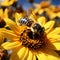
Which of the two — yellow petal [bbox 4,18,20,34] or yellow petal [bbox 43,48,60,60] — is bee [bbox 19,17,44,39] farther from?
yellow petal [bbox 43,48,60,60]

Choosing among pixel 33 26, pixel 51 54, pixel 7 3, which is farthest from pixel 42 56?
pixel 7 3

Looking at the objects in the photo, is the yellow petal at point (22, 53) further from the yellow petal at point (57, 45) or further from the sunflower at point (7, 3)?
the sunflower at point (7, 3)

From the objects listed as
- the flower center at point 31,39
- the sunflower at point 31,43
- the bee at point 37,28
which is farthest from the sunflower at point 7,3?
the bee at point 37,28

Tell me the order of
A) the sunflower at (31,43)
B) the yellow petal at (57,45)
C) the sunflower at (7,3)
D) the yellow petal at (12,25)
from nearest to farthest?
1. the sunflower at (31,43)
2. the yellow petal at (12,25)
3. the yellow petal at (57,45)
4. the sunflower at (7,3)

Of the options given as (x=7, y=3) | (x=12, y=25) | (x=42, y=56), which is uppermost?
(x=7, y=3)

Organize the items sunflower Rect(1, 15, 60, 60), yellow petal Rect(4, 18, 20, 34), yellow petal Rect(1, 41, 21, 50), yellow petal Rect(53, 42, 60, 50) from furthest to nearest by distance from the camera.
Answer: yellow petal Rect(53, 42, 60, 50) < yellow petal Rect(4, 18, 20, 34) < sunflower Rect(1, 15, 60, 60) < yellow petal Rect(1, 41, 21, 50)

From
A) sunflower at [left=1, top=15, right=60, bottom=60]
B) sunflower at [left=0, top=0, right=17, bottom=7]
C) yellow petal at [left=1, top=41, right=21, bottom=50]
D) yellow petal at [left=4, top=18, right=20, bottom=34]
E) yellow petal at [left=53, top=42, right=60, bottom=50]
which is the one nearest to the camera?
yellow petal at [left=1, top=41, right=21, bottom=50]

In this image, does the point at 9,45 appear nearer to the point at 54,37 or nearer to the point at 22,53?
the point at 22,53

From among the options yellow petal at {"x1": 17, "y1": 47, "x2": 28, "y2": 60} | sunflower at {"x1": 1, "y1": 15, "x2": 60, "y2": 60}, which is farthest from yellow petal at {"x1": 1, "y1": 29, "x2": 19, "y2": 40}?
yellow petal at {"x1": 17, "y1": 47, "x2": 28, "y2": 60}

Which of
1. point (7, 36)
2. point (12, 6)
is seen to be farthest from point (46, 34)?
point (12, 6)
